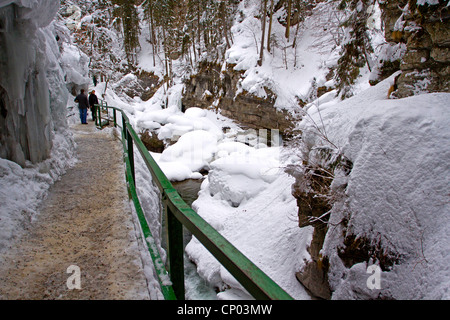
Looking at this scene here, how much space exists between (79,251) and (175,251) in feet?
6.80

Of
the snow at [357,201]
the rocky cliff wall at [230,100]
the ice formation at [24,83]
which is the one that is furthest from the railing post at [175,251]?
the rocky cliff wall at [230,100]

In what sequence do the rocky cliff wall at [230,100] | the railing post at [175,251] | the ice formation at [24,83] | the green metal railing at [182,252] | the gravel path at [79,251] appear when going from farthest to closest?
the rocky cliff wall at [230,100] < the ice formation at [24,83] < the gravel path at [79,251] < the railing post at [175,251] < the green metal railing at [182,252]

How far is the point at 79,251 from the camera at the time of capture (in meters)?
3.16

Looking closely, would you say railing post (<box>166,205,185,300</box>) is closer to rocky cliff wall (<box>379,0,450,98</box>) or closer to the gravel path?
the gravel path

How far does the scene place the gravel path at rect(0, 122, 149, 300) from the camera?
8.36 ft

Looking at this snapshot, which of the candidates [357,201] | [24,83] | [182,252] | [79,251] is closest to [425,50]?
[357,201]

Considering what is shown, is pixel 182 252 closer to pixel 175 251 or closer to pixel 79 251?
pixel 175 251

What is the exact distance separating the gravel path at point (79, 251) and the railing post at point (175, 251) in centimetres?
92

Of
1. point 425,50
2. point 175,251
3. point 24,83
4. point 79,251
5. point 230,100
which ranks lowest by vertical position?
point 79,251

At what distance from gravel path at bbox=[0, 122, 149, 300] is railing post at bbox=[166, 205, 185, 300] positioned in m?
0.92

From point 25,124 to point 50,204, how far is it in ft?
5.14

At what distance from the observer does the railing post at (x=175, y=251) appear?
5.31 feet

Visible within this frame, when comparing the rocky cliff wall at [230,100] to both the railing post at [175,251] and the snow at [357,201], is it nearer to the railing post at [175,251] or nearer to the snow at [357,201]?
the snow at [357,201]
